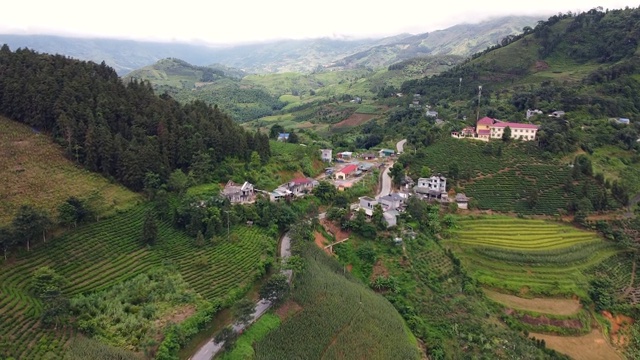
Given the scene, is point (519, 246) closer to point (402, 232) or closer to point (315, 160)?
point (402, 232)

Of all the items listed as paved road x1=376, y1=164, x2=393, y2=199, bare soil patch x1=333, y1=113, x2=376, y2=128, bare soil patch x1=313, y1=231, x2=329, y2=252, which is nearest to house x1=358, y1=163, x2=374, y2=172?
paved road x1=376, y1=164, x2=393, y2=199

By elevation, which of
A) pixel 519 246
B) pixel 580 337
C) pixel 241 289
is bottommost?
pixel 580 337

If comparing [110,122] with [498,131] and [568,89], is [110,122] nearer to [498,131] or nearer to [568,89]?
[498,131]

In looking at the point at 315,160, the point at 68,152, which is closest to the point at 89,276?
the point at 68,152

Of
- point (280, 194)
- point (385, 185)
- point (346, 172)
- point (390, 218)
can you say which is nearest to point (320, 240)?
point (280, 194)

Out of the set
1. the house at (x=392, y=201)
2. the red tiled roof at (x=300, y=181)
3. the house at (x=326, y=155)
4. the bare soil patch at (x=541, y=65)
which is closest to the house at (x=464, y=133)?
the house at (x=326, y=155)
